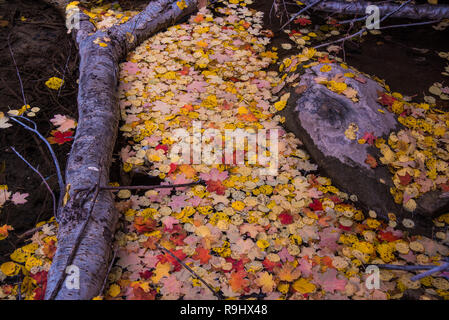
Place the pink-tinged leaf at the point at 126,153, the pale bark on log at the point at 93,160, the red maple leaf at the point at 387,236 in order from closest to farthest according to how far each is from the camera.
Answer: the pale bark on log at the point at 93,160 < the red maple leaf at the point at 387,236 < the pink-tinged leaf at the point at 126,153

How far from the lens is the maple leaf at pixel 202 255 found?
2.22 meters

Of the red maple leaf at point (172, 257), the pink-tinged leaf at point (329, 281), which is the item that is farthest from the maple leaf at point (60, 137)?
the pink-tinged leaf at point (329, 281)

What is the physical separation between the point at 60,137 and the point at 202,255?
Result: 1984 mm

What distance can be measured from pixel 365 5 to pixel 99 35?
12.5ft

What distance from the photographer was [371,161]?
266 centimetres

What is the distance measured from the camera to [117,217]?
2361 millimetres

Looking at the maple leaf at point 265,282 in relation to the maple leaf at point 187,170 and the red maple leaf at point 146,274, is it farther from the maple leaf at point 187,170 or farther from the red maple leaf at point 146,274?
the maple leaf at point 187,170

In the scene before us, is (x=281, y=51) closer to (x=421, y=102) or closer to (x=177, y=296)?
(x=421, y=102)

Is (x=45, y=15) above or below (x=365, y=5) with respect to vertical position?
below

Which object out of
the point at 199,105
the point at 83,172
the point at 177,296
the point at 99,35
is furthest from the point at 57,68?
the point at 177,296

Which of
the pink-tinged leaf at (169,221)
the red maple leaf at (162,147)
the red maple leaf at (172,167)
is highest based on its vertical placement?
the red maple leaf at (162,147)

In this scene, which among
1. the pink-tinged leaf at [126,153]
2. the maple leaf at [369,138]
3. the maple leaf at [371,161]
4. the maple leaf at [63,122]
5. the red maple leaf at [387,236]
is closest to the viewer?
the red maple leaf at [387,236]

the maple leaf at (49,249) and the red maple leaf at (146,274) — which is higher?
the maple leaf at (49,249)

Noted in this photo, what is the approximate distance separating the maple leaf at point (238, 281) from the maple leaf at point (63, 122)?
231cm
